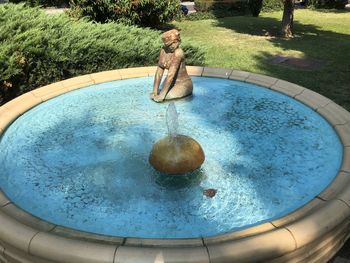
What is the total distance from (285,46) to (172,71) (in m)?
10.6

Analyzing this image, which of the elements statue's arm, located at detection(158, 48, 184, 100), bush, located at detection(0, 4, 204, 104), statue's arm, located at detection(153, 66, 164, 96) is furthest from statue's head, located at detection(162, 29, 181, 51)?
bush, located at detection(0, 4, 204, 104)

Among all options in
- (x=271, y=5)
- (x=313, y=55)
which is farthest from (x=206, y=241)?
(x=271, y=5)

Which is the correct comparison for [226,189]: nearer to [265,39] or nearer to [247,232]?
[247,232]

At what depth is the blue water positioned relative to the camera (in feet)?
17.6

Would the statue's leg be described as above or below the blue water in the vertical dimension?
above

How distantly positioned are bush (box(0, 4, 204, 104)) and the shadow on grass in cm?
328

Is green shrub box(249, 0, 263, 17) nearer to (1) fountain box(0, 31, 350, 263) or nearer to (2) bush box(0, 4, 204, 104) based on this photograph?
(2) bush box(0, 4, 204, 104)

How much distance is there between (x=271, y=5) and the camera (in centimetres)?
3206

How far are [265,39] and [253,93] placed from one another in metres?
10.3

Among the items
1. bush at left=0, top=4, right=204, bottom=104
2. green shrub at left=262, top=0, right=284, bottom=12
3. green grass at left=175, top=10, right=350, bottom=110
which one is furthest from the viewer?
green shrub at left=262, top=0, right=284, bottom=12

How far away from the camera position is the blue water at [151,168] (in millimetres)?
5367

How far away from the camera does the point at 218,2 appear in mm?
31234

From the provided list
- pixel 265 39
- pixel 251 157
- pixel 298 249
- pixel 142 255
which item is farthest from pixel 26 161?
pixel 265 39

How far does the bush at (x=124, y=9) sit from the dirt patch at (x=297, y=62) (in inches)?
260
